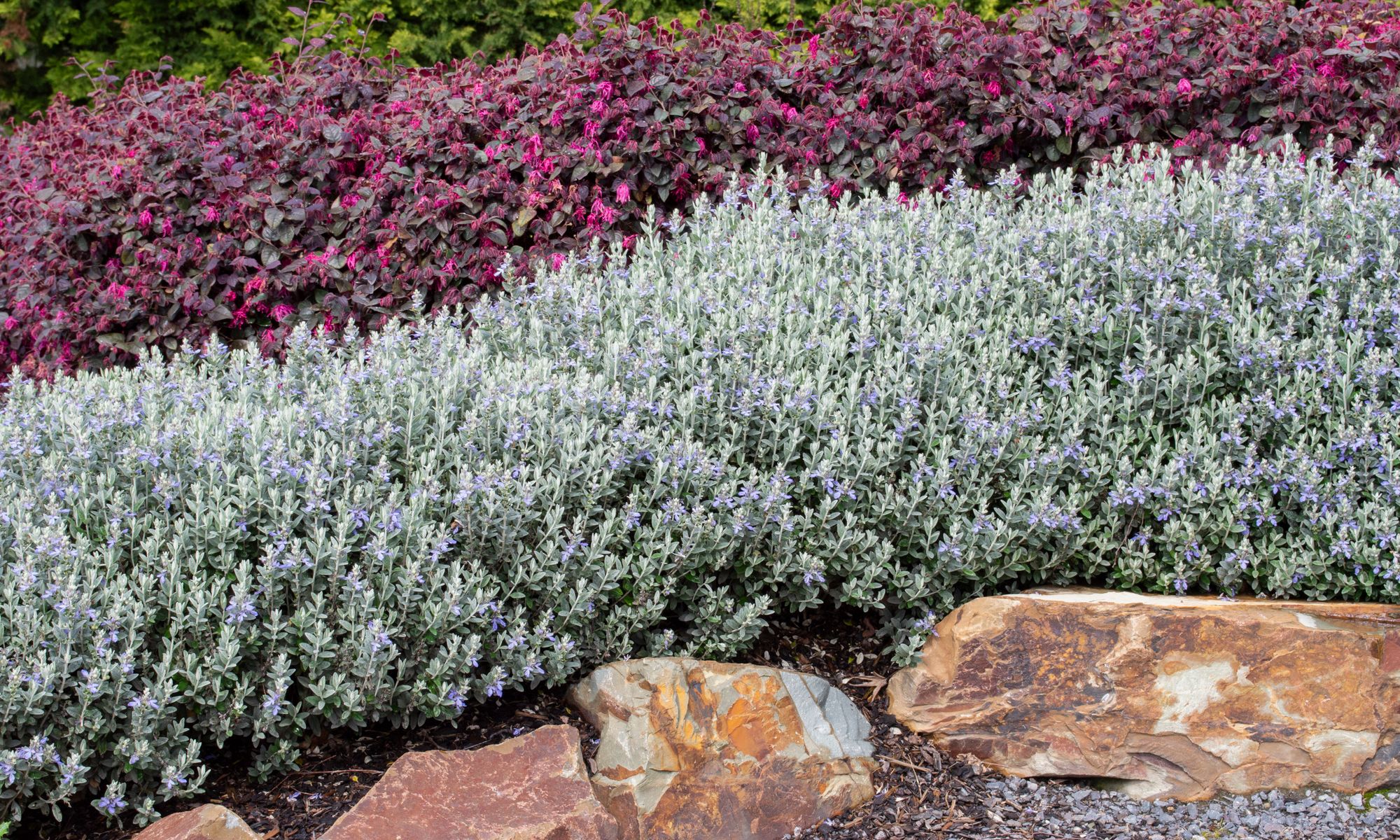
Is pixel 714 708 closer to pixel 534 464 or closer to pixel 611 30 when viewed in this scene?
pixel 534 464

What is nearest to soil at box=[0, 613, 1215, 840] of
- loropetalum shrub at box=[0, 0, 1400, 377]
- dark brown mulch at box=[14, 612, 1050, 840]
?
dark brown mulch at box=[14, 612, 1050, 840]

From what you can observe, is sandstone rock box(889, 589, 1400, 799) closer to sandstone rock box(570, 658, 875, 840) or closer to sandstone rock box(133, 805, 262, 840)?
sandstone rock box(570, 658, 875, 840)

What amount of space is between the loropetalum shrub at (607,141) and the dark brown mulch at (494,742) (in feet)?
8.38

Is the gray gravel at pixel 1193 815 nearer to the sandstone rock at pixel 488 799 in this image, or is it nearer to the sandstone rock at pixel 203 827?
the sandstone rock at pixel 488 799

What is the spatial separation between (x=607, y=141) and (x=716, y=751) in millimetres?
3308

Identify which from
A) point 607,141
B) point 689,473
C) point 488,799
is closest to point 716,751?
point 488,799

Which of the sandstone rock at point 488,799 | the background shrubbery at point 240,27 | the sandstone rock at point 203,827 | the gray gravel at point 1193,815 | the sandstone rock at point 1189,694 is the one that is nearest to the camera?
the sandstone rock at point 203,827

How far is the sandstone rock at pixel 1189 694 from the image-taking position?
126 inches

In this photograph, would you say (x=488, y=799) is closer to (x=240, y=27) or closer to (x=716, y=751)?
(x=716, y=751)

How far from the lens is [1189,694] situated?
3.22m

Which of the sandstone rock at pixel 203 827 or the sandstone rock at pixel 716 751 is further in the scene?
the sandstone rock at pixel 716 751

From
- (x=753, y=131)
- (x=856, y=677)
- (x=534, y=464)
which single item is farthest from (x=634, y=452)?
(x=753, y=131)

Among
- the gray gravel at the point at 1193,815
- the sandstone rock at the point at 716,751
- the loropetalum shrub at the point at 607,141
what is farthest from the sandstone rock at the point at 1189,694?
the loropetalum shrub at the point at 607,141

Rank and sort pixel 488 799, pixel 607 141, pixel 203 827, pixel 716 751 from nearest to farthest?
pixel 203 827
pixel 488 799
pixel 716 751
pixel 607 141
